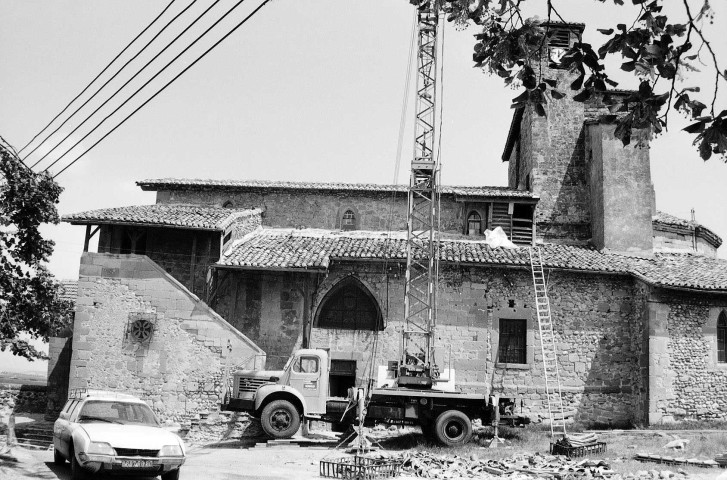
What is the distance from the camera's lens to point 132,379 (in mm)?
21703

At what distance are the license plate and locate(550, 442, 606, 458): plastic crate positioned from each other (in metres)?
9.48

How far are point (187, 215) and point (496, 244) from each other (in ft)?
35.8

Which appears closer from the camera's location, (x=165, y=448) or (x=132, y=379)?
(x=165, y=448)

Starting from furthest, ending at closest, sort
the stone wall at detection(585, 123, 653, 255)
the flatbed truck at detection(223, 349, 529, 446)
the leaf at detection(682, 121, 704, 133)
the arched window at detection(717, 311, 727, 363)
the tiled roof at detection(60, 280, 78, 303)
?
the stone wall at detection(585, 123, 653, 255)
the tiled roof at detection(60, 280, 78, 303)
the arched window at detection(717, 311, 727, 363)
the flatbed truck at detection(223, 349, 529, 446)
the leaf at detection(682, 121, 704, 133)

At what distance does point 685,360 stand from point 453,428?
856 centimetres

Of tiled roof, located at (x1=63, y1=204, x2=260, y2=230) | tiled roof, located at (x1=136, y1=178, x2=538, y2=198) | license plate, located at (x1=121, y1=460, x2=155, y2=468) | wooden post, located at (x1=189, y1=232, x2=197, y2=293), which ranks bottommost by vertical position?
license plate, located at (x1=121, y1=460, x2=155, y2=468)

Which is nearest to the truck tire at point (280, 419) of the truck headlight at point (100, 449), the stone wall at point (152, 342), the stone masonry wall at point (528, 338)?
the stone wall at point (152, 342)

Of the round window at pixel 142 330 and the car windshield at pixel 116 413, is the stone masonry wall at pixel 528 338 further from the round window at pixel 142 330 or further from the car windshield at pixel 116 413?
the car windshield at pixel 116 413

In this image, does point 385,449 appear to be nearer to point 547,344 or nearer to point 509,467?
point 509,467

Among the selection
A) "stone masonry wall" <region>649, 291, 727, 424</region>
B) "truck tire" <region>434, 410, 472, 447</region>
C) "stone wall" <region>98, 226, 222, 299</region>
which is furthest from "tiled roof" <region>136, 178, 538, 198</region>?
"truck tire" <region>434, 410, 472, 447</region>

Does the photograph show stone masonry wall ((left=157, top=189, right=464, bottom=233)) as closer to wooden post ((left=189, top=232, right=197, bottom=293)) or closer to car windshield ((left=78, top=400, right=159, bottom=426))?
wooden post ((left=189, top=232, right=197, bottom=293))

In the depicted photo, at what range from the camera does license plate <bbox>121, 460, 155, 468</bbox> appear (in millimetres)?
11320

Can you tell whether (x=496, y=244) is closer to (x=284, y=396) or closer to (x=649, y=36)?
(x=284, y=396)

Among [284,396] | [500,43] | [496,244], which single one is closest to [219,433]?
[284,396]
